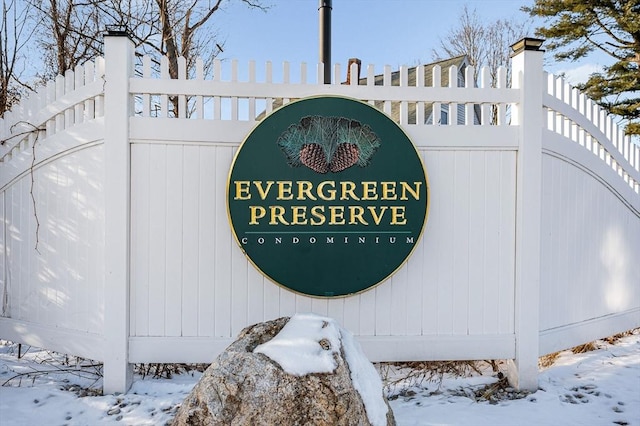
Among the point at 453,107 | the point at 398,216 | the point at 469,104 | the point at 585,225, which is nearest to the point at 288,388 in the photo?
the point at 398,216

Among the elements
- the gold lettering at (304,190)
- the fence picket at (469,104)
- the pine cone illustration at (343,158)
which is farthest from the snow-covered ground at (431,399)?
the fence picket at (469,104)

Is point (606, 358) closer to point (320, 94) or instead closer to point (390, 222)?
point (390, 222)

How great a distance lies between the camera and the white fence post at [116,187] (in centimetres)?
330

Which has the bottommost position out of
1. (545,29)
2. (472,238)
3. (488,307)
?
(488,307)

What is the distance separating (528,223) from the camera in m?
3.51

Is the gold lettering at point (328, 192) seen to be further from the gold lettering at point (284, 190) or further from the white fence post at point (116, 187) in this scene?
the white fence post at point (116, 187)

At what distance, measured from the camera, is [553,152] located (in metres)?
3.72

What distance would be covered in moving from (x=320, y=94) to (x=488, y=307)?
2.27m

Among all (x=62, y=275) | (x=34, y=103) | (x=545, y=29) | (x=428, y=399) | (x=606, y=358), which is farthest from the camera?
(x=545, y=29)

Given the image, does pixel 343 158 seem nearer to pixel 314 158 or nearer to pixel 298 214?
pixel 314 158

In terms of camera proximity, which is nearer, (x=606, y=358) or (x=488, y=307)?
(x=488, y=307)

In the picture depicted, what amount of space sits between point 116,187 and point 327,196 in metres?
1.67

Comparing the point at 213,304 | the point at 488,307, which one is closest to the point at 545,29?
the point at 488,307

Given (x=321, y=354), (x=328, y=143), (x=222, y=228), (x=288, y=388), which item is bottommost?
(x=288, y=388)
